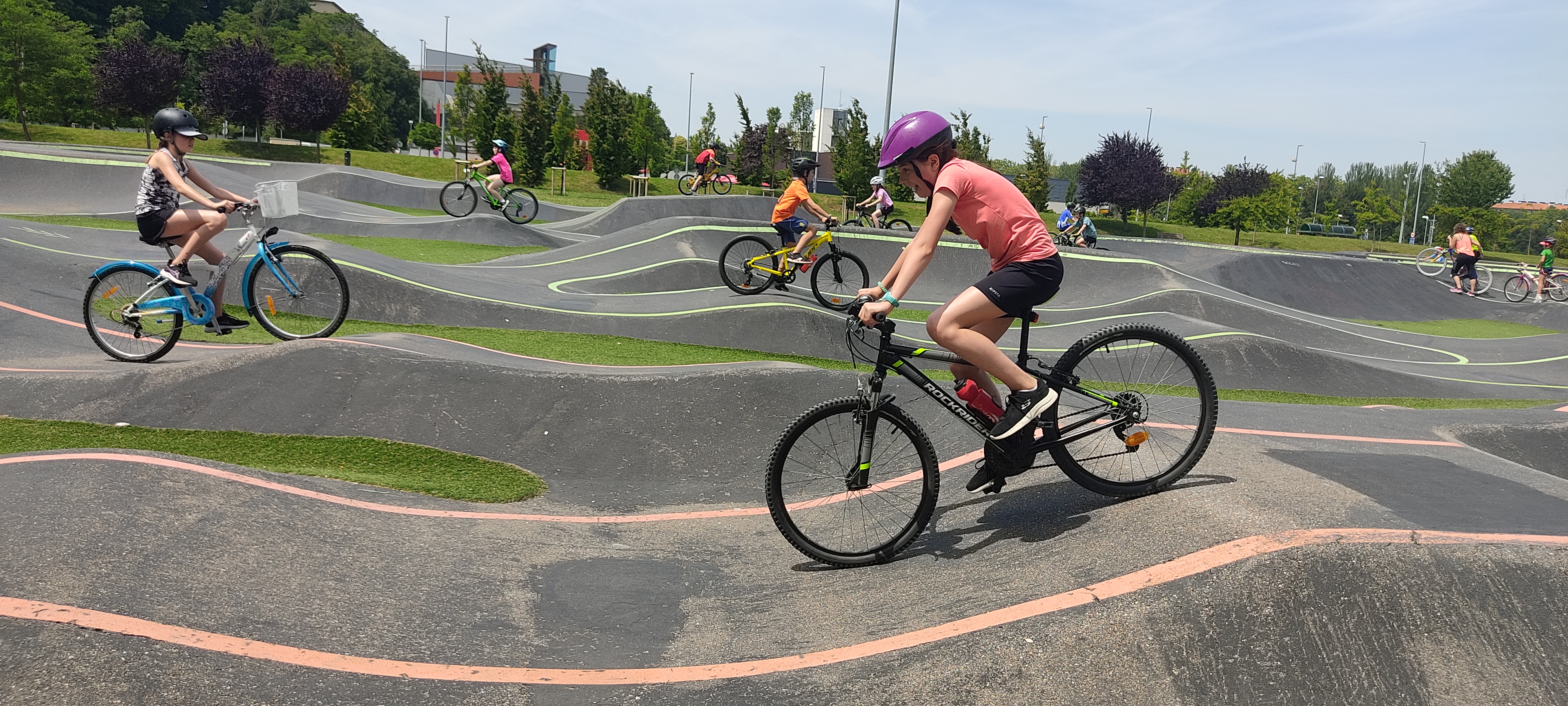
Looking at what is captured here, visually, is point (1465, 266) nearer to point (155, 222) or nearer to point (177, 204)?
point (177, 204)

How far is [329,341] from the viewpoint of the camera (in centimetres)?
678

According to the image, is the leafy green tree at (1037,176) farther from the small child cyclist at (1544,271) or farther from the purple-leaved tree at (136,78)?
the purple-leaved tree at (136,78)

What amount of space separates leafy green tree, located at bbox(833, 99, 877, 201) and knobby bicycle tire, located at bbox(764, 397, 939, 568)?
38593 millimetres

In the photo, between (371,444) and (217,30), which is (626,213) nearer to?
(371,444)

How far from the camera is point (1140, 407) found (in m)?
4.33

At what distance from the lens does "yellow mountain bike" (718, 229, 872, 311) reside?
13281mm

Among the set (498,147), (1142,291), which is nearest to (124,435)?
(498,147)

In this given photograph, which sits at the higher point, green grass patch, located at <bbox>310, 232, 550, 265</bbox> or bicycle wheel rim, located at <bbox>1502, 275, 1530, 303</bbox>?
bicycle wheel rim, located at <bbox>1502, 275, 1530, 303</bbox>

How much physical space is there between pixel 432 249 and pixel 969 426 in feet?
53.8

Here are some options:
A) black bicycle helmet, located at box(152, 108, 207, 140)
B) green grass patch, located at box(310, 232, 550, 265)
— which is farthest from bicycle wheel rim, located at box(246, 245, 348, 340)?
green grass patch, located at box(310, 232, 550, 265)

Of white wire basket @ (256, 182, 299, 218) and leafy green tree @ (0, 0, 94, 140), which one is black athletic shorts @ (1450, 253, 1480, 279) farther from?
leafy green tree @ (0, 0, 94, 140)

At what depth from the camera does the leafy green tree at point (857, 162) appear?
42.5 meters

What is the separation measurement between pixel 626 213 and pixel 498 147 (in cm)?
592

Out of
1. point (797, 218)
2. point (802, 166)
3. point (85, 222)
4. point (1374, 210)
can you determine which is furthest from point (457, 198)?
point (1374, 210)
